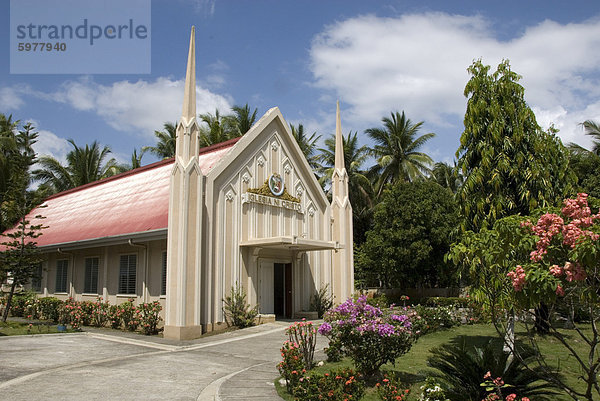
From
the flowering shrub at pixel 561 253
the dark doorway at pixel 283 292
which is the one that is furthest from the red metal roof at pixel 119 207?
the flowering shrub at pixel 561 253

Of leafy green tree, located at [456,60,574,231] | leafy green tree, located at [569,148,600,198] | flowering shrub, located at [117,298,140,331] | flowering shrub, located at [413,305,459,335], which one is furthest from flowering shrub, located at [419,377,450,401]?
leafy green tree, located at [569,148,600,198]

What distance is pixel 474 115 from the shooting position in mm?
11656

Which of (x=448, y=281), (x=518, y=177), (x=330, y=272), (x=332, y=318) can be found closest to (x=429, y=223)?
(x=448, y=281)

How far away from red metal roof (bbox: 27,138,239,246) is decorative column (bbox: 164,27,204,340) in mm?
1816

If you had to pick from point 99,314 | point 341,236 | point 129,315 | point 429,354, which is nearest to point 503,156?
point 429,354

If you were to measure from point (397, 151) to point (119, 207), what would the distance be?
80.6 feet

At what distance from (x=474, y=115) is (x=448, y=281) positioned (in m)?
21.9

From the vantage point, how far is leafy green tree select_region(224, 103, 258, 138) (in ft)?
125

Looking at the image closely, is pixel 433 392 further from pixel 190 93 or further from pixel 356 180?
pixel 356 180

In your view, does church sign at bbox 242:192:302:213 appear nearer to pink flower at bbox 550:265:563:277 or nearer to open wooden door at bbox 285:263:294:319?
open wooden door at bbox 285:263:294:319

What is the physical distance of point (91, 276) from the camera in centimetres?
2109

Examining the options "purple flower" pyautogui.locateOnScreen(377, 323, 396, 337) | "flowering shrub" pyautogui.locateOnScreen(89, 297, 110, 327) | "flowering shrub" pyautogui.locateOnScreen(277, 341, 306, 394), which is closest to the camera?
"flowering shrub" pyautogui.locateOnScreen(277, 341, 306, 394)

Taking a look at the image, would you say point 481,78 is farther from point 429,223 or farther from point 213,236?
point 429,223

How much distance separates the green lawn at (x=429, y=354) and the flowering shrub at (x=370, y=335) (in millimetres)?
470
